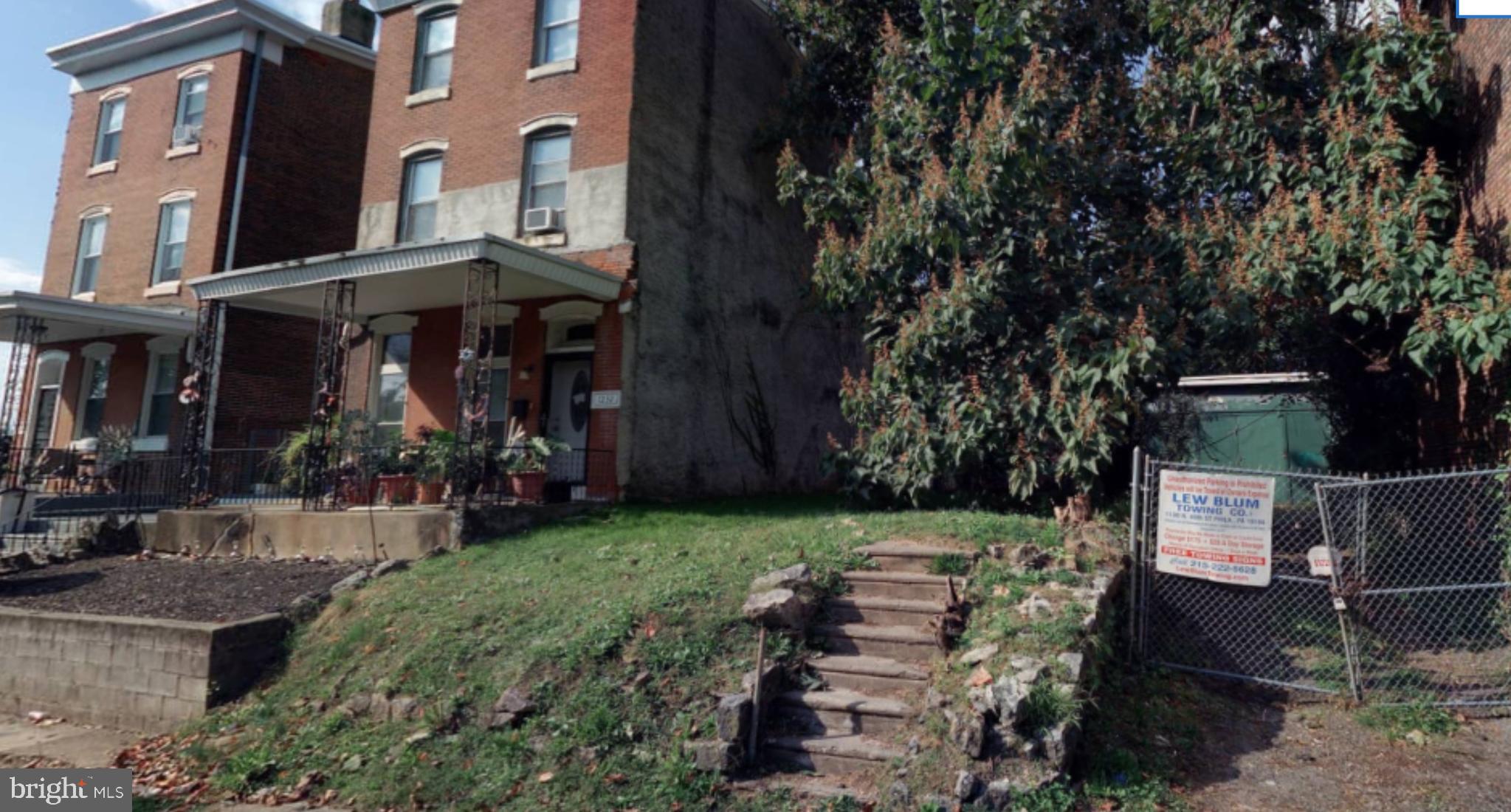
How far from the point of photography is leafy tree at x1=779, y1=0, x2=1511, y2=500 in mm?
8719

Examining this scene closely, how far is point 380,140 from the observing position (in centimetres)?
1722

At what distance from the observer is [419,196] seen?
16.8 metres

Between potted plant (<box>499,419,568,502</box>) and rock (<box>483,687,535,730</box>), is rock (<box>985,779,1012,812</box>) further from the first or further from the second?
potted plant (<box>499,419,568,502</box>)

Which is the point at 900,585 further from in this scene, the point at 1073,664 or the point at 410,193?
the point at 410,193

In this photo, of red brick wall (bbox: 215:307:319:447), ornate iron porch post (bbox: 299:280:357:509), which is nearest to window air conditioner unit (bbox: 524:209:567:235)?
ornate iron porch post (bbox: 299:280:357:509)

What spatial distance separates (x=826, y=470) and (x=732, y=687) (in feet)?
20.1

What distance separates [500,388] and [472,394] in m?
3.84

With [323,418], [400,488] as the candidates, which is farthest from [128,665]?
[323,418]

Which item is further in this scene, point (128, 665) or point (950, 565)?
point (128, 665)

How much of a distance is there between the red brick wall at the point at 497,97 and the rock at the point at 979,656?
10.5 meters

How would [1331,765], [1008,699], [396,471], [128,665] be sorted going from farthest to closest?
[396,471]
[128,665]
[1331,765]
[1008,699]

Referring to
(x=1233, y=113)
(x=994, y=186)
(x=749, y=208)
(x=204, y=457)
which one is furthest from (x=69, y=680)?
(x=1233, y=113)

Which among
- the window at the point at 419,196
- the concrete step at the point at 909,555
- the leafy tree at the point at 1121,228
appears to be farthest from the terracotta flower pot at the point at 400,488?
the concrete step at the point at 909,555

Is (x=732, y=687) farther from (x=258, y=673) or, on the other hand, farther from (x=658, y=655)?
(x=258, y=673)
